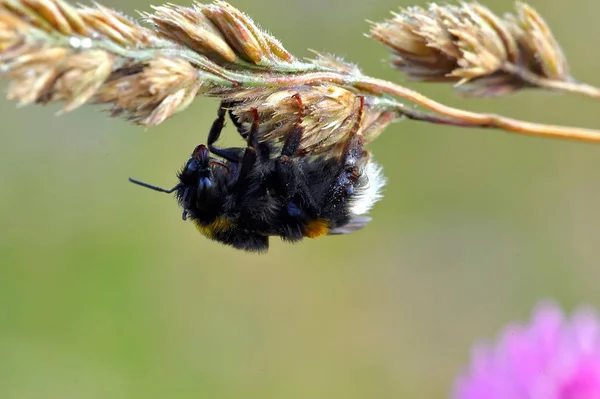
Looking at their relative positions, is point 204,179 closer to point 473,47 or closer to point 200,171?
point 200,171

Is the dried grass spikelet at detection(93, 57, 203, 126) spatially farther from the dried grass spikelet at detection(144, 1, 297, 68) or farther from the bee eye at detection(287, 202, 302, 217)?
the bee eye at detection(287, 202, 302, 217)

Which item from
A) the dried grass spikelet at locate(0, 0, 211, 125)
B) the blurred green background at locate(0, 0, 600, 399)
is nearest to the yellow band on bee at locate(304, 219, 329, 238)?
the dried grass spikelet at locate(0, 0, 211, 125)

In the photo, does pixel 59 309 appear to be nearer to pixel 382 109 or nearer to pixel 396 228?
pixel 396 228

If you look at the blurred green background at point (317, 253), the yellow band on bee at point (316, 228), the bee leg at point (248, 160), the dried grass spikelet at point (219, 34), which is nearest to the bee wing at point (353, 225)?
the yellow band on bee at point (316, 228)

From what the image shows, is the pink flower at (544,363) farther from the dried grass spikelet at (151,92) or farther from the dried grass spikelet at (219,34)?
the dried grass spikelet at (151,92)

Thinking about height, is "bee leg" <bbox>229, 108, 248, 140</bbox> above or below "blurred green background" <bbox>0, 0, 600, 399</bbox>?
below
